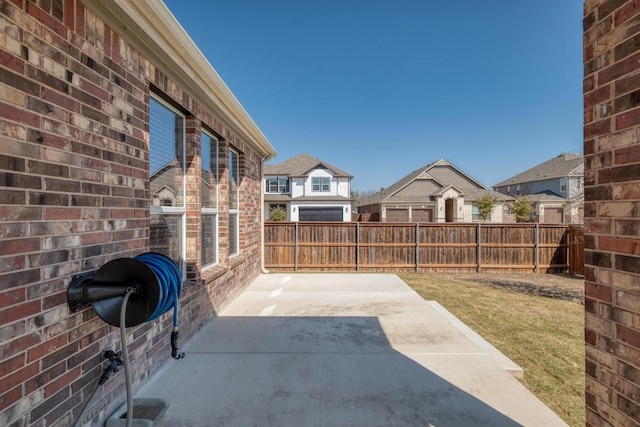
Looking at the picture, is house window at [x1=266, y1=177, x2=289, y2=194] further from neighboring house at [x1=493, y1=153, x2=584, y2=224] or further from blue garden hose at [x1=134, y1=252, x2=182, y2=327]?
blue garden hose at [x1=134, y1=252, x2=182, y2=327]

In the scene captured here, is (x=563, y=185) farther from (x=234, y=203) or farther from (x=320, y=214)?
(x=234, y=203)

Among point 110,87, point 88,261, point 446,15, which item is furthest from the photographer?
point 446,15

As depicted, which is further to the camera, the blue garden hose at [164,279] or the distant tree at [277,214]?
the distant tree at [277,214]

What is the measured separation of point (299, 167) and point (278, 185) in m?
2.24

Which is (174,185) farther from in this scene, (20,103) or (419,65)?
(419,65)

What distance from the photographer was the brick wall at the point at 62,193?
1.64m

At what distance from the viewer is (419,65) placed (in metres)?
11.0

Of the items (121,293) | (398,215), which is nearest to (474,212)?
(398,215)

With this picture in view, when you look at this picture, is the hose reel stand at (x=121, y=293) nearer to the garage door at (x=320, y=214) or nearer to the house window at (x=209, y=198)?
the house window at (x=209, y=198)

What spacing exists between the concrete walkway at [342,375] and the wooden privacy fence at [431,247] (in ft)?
17.7

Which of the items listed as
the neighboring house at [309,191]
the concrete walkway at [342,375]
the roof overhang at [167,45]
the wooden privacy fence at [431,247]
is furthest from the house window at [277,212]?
the roof overhang at [167,45]

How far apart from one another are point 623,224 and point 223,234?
4.96m

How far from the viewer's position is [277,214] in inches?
930

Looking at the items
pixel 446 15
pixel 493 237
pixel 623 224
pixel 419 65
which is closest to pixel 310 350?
pixel 623 224
